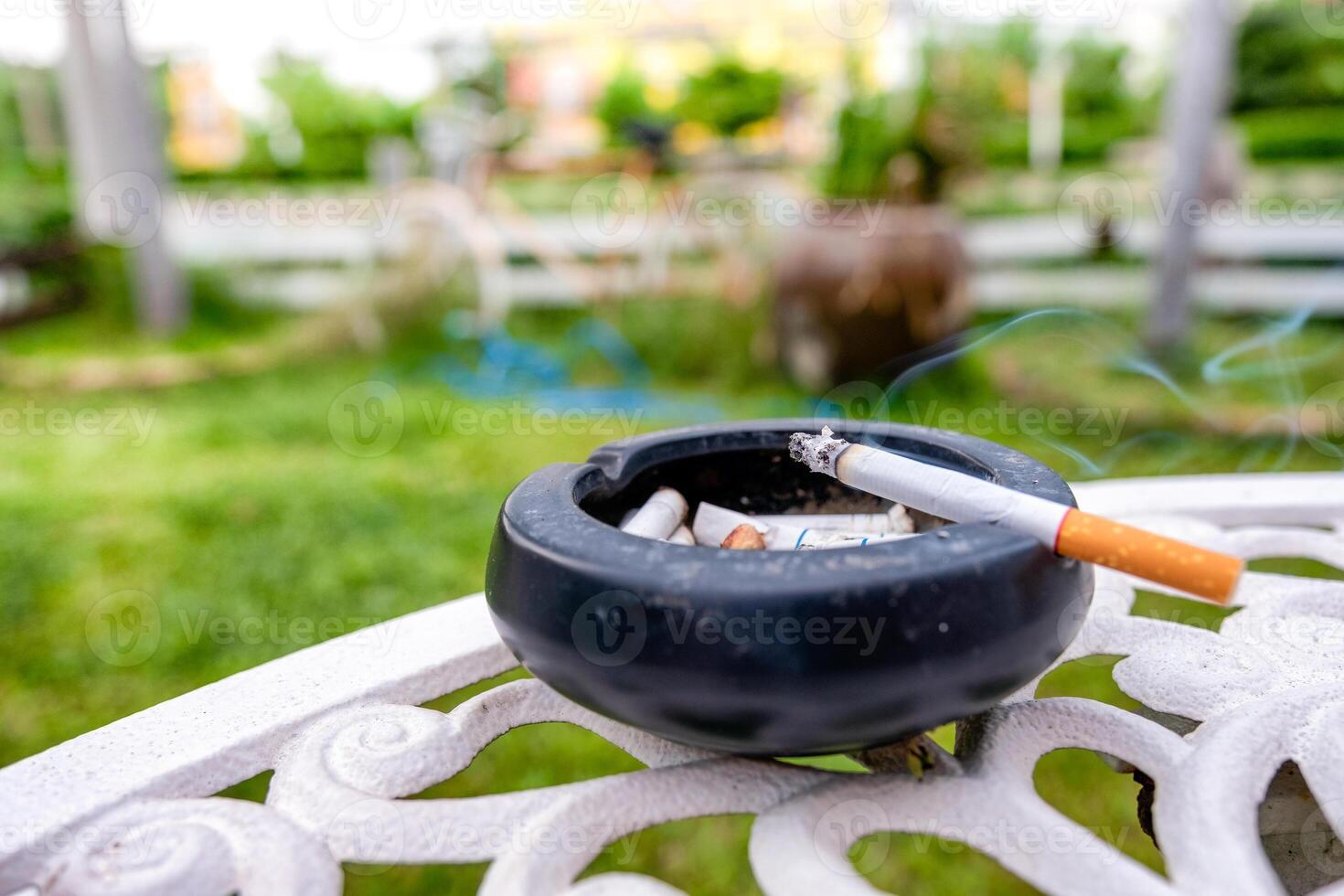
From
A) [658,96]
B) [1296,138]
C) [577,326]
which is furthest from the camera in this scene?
[658,96]

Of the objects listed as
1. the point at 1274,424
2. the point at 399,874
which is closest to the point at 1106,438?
the point at 1274,424

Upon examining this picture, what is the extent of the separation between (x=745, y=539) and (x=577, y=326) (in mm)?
3247

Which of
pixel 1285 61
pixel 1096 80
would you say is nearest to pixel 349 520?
pixel 1096 80

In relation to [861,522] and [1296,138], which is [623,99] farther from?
[861,522]

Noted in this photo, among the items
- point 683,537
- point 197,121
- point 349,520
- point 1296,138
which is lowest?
point 349,520

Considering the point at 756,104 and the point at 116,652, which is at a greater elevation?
the point at 756,104

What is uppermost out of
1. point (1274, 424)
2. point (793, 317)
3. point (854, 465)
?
point (854, 465)

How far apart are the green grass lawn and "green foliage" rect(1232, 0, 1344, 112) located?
A: 394 centimetres

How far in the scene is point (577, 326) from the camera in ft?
12.4

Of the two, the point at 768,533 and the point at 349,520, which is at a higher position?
the point at 768,533

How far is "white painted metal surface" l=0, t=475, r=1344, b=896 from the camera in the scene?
0.47 metres

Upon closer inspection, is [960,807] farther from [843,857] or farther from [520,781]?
[520,781]

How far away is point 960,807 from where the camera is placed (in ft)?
1.64

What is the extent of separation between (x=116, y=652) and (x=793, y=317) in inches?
74.6
